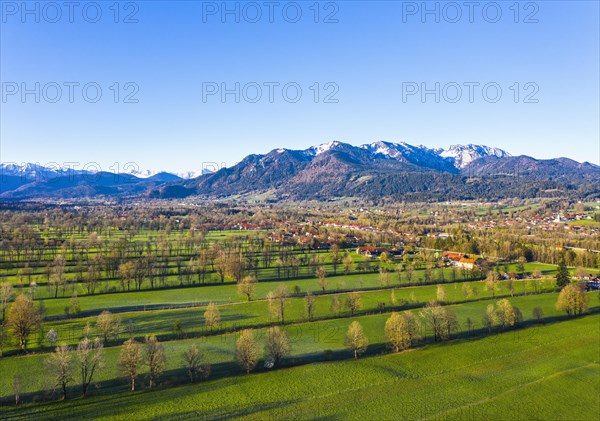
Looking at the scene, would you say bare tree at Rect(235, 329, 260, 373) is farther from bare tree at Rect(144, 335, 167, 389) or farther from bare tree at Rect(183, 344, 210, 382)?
bare tree at Rect(144, 335, 167, 389)

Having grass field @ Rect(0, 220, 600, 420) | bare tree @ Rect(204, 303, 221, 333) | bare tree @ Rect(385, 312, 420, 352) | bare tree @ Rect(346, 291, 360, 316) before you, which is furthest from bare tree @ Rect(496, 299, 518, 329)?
bare tree @ Rect(204, 303, 221, 333)

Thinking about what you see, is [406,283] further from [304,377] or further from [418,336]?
[304,377]

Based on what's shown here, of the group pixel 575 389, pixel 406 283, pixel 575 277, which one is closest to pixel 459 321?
pixel 575 389

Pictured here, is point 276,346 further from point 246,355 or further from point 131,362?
point 131,362

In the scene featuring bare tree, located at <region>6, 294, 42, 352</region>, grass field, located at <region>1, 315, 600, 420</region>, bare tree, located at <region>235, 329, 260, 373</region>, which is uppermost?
bare tree, located at <region>6, 294, 42, 352</region>

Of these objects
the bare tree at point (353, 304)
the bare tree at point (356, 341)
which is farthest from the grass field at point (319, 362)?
the bare tree at point (356, 341)

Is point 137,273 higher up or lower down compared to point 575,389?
higher up
